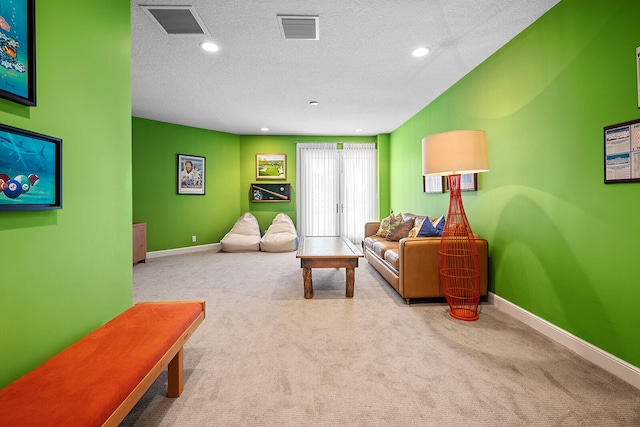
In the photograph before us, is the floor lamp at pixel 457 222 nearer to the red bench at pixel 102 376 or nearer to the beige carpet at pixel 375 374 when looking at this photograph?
the beige carpet at pixel 375 374

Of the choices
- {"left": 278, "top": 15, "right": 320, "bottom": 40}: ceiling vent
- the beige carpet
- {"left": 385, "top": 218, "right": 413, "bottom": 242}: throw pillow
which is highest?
{"left": 278, "top": 15, "right": 320, "bottom": 40}: ceiling vent

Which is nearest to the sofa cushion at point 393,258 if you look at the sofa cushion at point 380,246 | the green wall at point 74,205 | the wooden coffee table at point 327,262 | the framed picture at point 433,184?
the sofa cushion at point 380,246

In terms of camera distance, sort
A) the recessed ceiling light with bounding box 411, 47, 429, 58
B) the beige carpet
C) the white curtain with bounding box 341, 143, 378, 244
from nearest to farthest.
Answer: the beige carpet → the recessed ceiling light with bounding box 411, 47, 429, 58 → the white curtain with bounding box 341, 143, 378, 244

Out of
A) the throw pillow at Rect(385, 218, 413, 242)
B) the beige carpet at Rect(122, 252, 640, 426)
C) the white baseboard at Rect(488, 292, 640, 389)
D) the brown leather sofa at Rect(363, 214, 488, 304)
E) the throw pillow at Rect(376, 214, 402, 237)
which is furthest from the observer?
the throw pillow at Rect(376, 214, 402, 237)

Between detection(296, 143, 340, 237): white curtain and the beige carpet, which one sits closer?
the beige carpet

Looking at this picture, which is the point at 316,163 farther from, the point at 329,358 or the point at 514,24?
the point at 329,358

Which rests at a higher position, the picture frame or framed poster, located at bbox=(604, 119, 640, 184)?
the picture frame

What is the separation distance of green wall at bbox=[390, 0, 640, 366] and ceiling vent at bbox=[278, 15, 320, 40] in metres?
1.89

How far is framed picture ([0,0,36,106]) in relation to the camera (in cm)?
114

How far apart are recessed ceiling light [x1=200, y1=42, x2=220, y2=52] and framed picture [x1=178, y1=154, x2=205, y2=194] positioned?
3.50m

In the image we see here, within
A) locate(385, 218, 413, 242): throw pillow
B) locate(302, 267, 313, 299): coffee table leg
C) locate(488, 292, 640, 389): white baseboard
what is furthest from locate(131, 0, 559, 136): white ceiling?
locate(488, 292, 640, 389): white baseboard

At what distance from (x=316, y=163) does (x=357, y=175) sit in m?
1.04

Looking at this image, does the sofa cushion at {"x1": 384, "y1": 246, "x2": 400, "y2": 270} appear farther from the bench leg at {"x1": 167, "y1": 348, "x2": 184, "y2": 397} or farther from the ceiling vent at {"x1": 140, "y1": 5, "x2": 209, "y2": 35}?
the ceiling vent at {"x1": 140, "y1": 5, "x2": 209, "y2": 35}

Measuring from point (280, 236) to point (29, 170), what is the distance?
515cm
